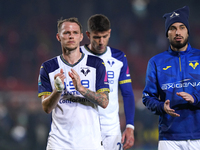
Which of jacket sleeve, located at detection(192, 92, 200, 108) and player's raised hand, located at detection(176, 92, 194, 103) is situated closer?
player's raised hand, located at detection(176, 92, 194, 103)

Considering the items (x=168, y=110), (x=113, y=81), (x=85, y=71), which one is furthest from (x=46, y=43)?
(x=168, y=110)

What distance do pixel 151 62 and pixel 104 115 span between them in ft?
2.98

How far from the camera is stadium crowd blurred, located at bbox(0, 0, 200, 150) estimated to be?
906cm

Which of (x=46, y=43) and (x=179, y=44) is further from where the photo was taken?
(x=46, y=43)

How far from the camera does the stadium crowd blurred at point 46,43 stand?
9062mm

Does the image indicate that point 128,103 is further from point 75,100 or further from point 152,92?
point 75,100

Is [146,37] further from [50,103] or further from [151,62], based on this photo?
[50,103]

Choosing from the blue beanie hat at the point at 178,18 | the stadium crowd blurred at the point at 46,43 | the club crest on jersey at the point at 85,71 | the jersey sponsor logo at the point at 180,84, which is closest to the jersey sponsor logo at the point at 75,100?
the club crest on jersey at the point at 85,71

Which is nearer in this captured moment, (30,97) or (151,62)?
(151,62)

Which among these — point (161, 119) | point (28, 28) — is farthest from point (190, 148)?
point (28, 28)

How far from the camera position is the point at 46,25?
42.5ft

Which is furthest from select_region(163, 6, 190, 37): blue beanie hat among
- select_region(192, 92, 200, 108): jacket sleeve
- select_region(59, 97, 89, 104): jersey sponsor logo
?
select_region(59, 97, 89, 104): jersey sponsor logo

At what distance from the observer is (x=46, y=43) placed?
12398 mm

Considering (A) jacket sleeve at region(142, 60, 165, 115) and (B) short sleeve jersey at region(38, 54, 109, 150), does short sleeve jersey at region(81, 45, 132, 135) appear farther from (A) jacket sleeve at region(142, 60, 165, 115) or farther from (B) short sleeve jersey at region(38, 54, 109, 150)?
(B) short sleeve jersey at region(38, 54, 109, 150)
